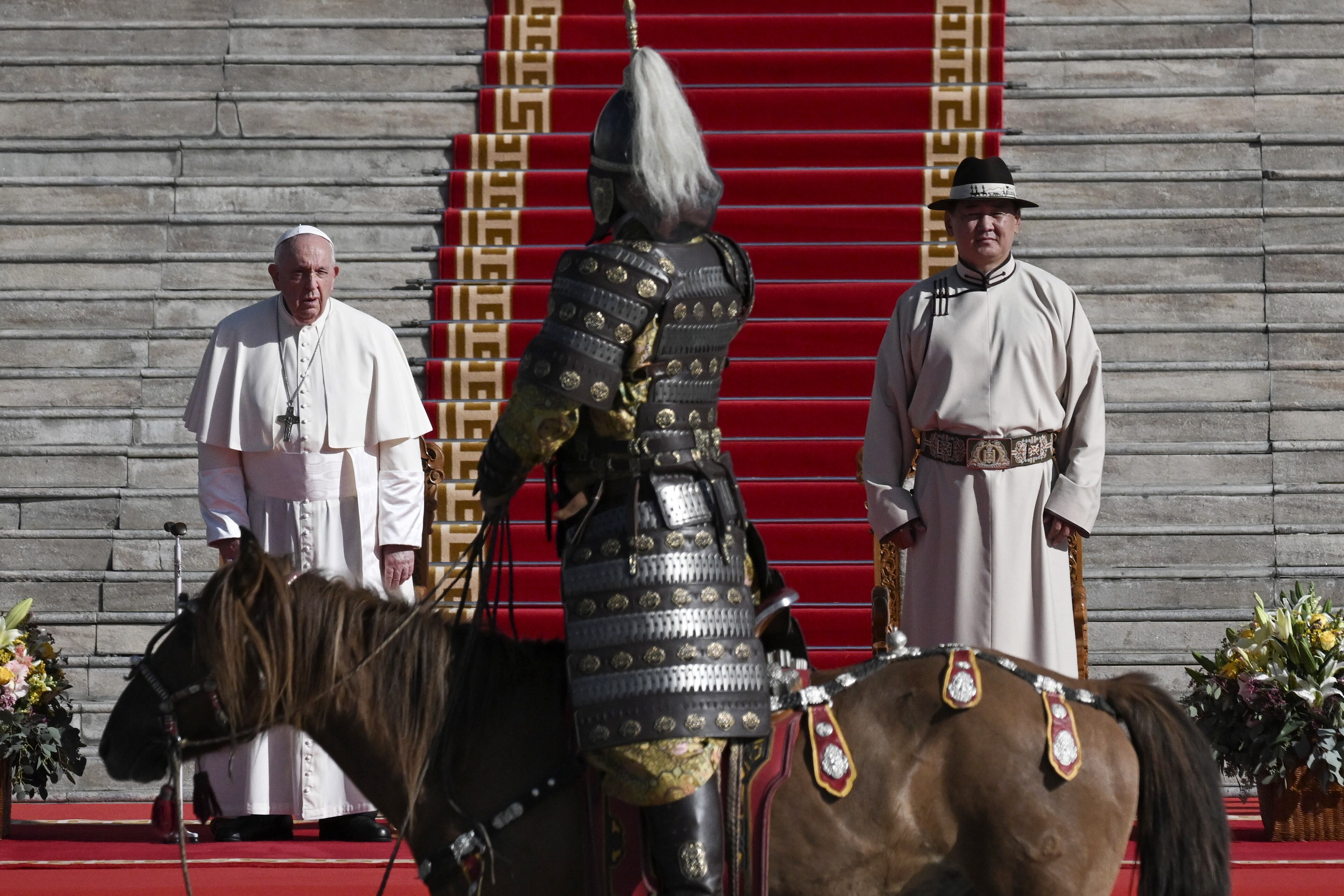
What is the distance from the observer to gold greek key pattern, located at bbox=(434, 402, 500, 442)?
7855 millimetres

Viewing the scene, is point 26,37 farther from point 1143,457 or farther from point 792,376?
point 1143,457

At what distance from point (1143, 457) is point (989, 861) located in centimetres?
483

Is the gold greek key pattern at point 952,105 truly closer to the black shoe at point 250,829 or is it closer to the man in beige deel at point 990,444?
the man in beige deel at point 990,444

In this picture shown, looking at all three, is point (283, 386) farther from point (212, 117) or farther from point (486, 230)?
point (212, 117)

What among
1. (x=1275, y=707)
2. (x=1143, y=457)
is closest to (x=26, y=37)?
(x=1143, y=457)

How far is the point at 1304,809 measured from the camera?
219 inches

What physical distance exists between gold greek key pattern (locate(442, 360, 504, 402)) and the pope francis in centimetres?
231

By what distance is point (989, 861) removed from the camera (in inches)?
123

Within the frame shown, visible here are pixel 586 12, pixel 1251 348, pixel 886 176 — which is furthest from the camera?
pixel 586 12

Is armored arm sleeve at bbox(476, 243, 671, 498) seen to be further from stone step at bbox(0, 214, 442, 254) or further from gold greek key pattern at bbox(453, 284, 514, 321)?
stone step at bbox(0, 214, 442, 254)

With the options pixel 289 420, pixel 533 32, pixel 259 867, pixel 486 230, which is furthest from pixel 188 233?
pixel 259 867

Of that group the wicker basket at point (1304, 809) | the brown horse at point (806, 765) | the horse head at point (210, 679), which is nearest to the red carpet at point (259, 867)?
the wicker basket at point (1304, 809)

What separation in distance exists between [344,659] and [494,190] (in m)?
5.65

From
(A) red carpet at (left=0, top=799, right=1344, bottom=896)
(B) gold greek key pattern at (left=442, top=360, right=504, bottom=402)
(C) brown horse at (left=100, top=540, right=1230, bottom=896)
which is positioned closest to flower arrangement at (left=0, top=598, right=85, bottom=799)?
(A) red carpet at (left=0, top=799, right=1344, bottom=896)
